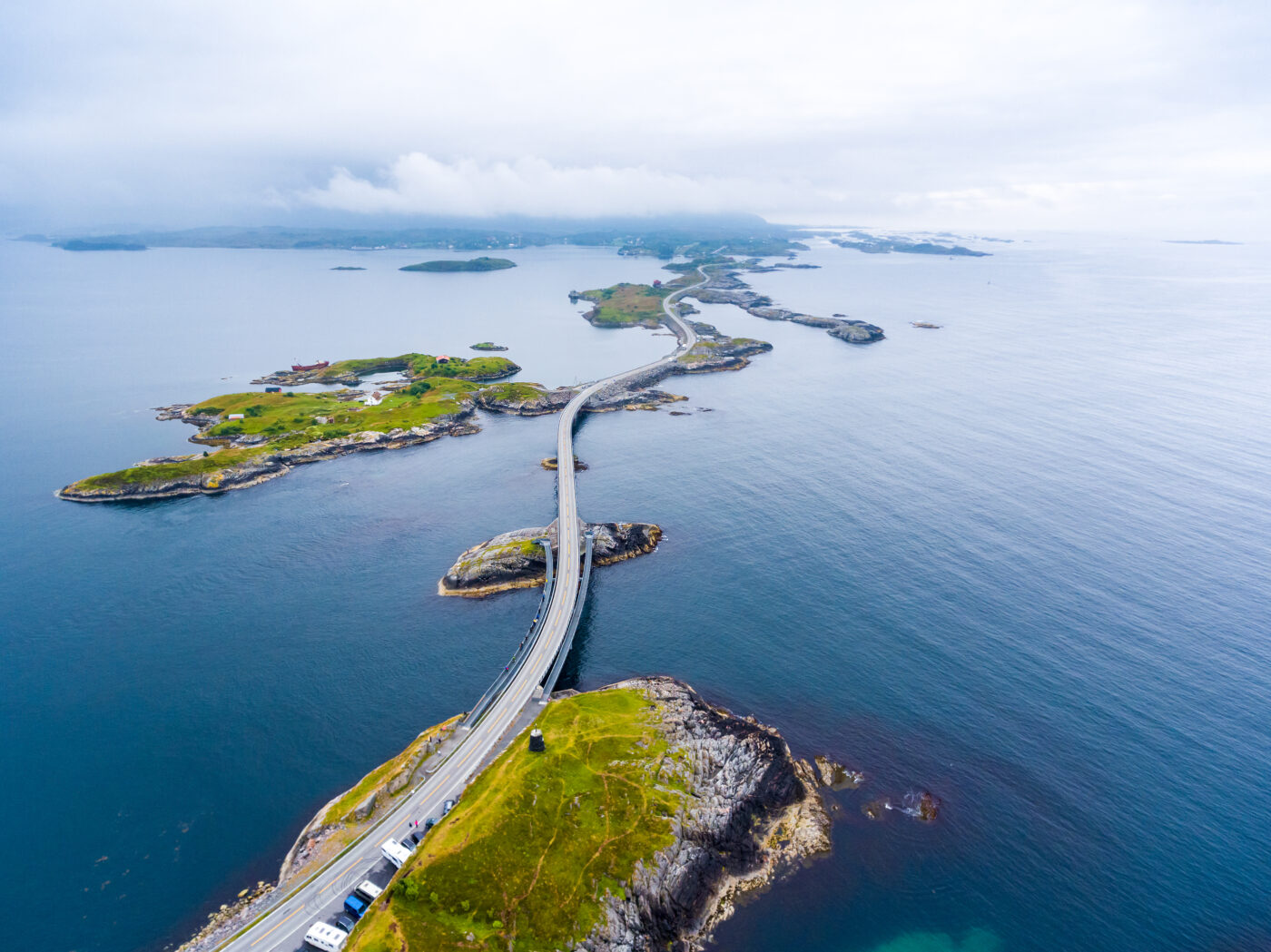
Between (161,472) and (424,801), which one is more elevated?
(161,472)

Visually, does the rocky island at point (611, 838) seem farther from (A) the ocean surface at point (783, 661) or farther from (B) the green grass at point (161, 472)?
(B) the green grass at point (161, 472)

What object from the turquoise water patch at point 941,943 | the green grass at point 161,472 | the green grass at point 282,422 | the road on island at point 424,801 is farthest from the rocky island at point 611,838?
the green grass at point 282,422

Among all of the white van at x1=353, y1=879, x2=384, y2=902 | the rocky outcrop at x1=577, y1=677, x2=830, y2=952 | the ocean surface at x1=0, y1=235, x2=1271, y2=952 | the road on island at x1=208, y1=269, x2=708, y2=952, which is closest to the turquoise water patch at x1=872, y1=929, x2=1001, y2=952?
the ocean surface at x1=0, y1=235, x2=1271, y2=952

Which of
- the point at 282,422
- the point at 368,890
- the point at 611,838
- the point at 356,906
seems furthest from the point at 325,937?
the point at 282,422

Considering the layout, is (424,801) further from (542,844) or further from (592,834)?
(592,834)

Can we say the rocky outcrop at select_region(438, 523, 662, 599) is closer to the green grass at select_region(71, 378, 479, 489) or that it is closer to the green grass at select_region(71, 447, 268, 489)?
the green grass at select_region(71, 447, 268, 489)
